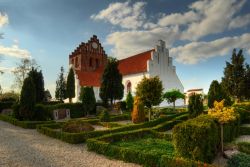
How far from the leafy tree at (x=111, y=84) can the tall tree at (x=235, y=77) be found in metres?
18.8

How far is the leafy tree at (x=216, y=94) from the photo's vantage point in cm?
2522

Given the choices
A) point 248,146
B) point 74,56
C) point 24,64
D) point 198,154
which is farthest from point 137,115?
point 74,56

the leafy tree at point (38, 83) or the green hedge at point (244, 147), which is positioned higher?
the leafy tree at point (38, 83)

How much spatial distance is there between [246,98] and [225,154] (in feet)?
125

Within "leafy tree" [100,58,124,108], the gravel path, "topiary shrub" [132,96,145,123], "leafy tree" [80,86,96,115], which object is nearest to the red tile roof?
"leafy tree" [100,58,124,108]

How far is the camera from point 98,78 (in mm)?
58188

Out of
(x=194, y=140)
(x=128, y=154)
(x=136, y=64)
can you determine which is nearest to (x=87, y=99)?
(x=128, y=154)

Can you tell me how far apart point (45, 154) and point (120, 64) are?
156ft

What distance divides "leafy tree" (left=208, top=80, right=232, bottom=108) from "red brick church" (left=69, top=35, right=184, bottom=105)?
25.4m

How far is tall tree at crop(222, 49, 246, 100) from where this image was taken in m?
45.0

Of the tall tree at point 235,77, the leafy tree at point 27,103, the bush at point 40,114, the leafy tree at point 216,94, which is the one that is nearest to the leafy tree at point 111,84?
the bush at point 40,114

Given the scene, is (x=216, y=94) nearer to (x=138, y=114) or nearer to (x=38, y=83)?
(x=138, y=114)

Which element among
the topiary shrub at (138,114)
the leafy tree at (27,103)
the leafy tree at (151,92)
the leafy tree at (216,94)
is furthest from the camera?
the leafy tree at (151,92)

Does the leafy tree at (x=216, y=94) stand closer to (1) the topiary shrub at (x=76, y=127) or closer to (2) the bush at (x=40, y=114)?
(1) the topiary shrub at (x=76, y=127)
